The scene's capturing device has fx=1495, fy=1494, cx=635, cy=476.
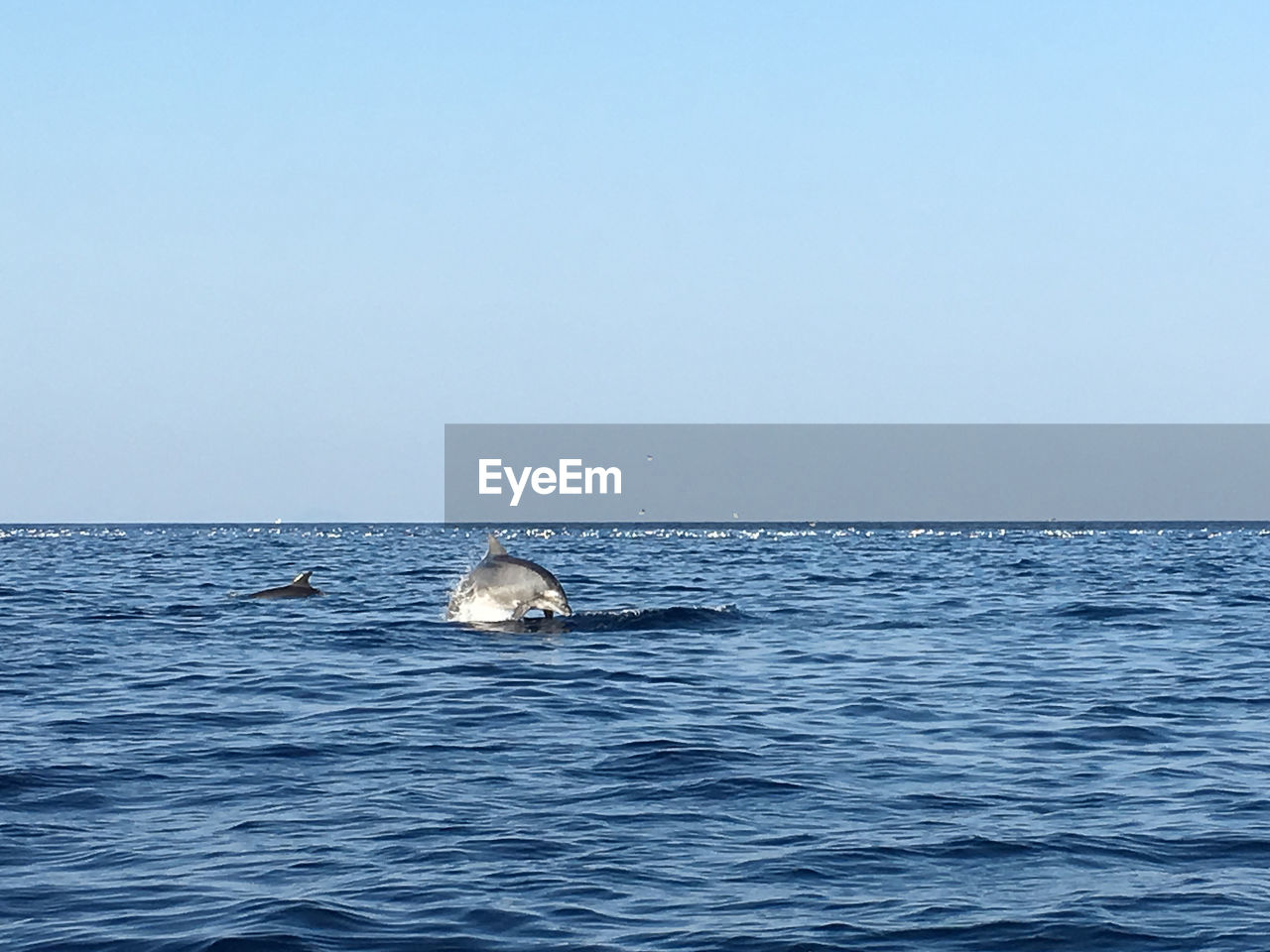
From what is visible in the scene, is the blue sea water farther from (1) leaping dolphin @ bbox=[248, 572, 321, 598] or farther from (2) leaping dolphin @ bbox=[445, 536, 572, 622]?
(1) leaping dolphin @ bbox=[248, 572, 321, 598]

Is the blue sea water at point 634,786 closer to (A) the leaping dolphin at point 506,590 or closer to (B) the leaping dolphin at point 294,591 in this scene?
(A) the leaping dolphin at point 506,590

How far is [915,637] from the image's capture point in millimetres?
22984

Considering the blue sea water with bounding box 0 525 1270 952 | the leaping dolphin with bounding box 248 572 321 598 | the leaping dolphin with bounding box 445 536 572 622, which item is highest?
the leaping dolphin with bounding box 445 536 572 622

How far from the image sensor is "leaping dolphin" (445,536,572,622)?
2359 centimetres

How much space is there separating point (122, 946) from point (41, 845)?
7.53 ft

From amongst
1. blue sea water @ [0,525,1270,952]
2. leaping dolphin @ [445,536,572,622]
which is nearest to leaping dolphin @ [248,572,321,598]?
blue sea water @ [0,525,1270,952]

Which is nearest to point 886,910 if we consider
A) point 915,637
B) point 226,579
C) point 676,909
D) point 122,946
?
point 676,909

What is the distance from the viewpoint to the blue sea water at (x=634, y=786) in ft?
26.3

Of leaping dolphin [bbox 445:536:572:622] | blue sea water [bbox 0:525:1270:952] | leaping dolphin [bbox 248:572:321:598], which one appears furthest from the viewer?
leaping dolphin [bbox 248:572:321:598]

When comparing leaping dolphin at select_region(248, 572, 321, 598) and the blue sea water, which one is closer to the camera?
the blue sea water

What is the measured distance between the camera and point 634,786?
450 inches

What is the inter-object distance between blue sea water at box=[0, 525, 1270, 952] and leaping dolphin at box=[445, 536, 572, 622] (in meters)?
0.71

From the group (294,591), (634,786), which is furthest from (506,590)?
(634,786)

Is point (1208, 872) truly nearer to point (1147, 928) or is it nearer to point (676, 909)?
point (1147, 928)
